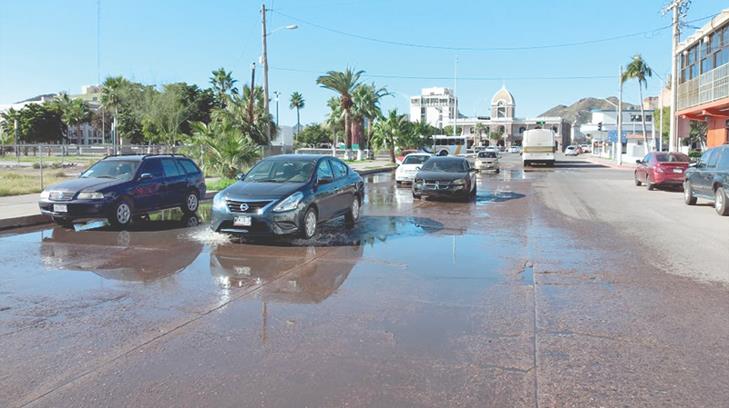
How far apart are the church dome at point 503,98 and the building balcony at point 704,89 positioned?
131 m

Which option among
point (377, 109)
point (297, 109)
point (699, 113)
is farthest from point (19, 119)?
point (699, 113)

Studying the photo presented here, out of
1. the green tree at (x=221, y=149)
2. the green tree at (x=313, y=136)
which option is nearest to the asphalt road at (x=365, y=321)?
the green tree at (x=221, y=149)

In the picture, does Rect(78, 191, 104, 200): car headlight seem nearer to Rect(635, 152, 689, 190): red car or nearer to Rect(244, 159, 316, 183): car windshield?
Rect(244, 159, 316, 183): car windshield

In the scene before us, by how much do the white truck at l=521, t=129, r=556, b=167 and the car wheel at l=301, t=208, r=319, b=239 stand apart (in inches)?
1541

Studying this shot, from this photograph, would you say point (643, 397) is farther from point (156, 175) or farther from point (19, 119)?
point (19, 119)

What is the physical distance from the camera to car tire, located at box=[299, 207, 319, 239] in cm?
1041

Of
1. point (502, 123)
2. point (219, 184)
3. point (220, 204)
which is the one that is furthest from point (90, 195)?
point (502, 123)

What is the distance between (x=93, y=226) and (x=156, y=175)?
1818 mm

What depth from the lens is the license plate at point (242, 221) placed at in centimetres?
997

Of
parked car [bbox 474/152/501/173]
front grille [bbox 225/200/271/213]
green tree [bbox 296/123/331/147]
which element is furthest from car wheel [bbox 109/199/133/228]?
green tree [bbox 296/123/331/147]

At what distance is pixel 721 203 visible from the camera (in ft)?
49.1

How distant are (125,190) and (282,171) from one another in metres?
3.80

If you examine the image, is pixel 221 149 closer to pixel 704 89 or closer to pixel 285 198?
pixel 285 198

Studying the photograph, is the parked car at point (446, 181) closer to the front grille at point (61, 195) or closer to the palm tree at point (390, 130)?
the front grille at point (61, 195)
